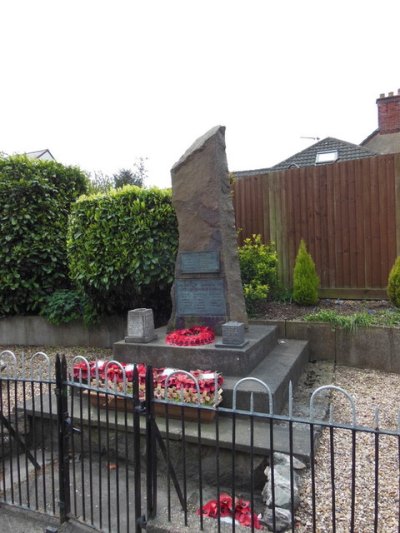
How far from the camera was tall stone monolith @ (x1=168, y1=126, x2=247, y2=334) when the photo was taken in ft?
16.8

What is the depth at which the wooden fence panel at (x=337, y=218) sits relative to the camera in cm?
630

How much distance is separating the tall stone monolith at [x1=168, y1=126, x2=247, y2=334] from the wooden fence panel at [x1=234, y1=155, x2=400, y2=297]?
1.93 m

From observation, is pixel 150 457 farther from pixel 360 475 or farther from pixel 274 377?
pixel 274 377

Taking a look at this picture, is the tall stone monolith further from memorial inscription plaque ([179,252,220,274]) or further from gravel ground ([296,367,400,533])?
gravel ground ([296,367,400,533])

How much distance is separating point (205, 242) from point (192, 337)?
4.19ft

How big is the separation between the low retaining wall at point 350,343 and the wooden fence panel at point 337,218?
4.74 ft

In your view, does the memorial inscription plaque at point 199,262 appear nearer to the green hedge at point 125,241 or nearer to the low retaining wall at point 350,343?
the green hedge at point 125,241

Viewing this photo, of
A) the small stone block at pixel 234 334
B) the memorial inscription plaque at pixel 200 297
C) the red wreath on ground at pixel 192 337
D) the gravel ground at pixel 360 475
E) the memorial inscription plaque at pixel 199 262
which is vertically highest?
the memorial inscription plaque at pixel 199 262

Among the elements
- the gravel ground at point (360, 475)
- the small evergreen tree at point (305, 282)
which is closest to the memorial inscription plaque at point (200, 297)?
the small evergreen tree at point (305, 282)

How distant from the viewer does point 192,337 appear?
4547 mm

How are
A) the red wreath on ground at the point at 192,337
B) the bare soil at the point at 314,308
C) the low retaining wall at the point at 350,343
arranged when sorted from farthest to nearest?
the bare soil at the point at 314,308
the low retaining wall at the point at 350,343
the red wreath on ground at the point at 192,337

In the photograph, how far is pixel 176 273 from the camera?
17.6 ft

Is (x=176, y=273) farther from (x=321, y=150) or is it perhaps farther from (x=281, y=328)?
(x=321, y=150)

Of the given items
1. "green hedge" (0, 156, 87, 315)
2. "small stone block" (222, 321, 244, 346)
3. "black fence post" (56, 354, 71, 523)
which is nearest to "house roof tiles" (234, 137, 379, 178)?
"green hedge" (0, 156, 87, 315)
